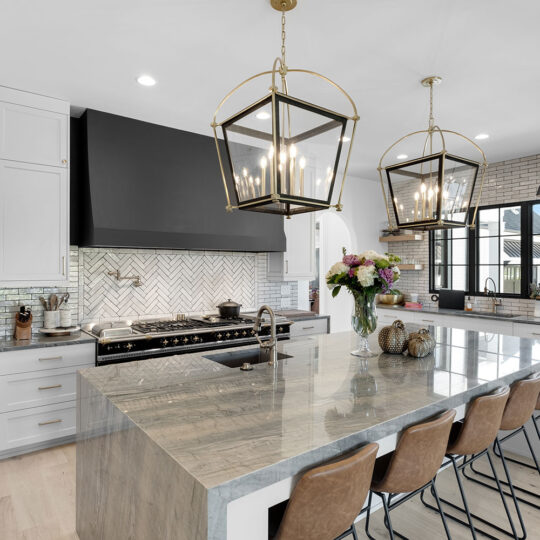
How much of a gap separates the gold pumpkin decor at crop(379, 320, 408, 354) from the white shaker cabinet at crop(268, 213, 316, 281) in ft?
8.16

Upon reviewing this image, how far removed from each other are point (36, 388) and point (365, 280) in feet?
8.74

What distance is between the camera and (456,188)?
2500mm

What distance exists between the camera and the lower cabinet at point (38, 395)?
3.09 metres

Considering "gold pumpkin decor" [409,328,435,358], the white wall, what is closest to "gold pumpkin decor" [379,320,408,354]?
"gold pumpkin decor" [409,328,435,358]

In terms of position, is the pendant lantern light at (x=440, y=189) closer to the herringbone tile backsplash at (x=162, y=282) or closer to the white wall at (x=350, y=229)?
the herringbone tile backsplash at (x=162, y=282)

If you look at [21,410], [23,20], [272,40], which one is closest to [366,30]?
[272,40]

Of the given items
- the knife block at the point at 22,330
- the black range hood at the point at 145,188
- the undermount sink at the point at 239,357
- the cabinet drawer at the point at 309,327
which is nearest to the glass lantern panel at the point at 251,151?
the undermount sink at the point at 239,357

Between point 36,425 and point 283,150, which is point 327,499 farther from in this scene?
point 36,425

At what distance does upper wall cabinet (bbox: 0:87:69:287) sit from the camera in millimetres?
3205

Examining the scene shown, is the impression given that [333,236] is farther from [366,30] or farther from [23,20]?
[23,20]

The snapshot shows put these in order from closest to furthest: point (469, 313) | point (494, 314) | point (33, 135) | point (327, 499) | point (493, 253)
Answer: point (327, 499) < point (33, 135) < point (494, 314) < point (469, 313) < point (493, 253)

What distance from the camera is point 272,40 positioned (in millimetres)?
2531

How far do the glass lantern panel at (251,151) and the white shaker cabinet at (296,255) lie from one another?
3.17 metres

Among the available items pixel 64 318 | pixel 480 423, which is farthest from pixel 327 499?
pixel 64 318
